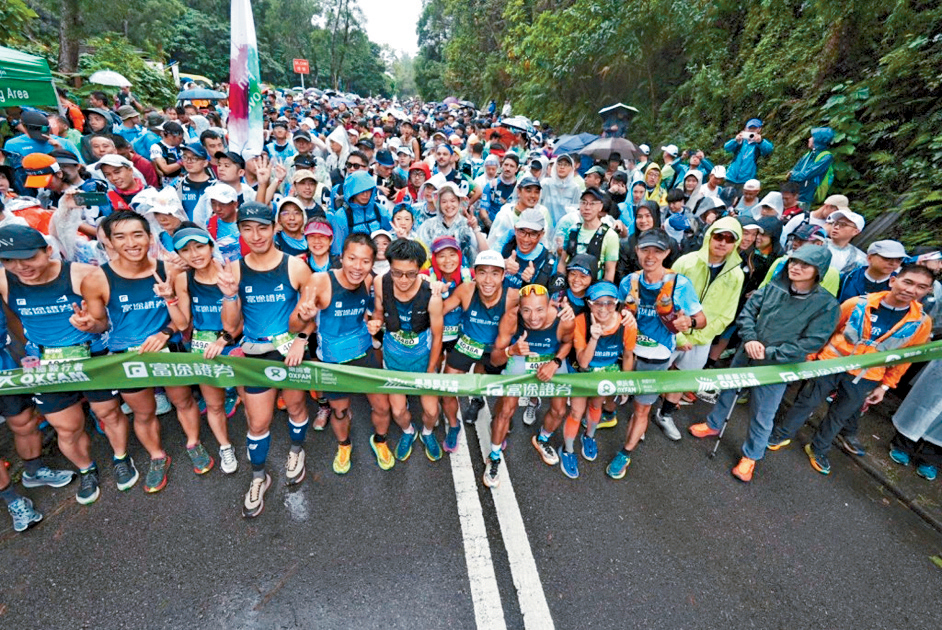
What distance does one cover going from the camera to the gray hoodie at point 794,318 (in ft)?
12.9

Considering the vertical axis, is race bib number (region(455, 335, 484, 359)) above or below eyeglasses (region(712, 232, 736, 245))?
below

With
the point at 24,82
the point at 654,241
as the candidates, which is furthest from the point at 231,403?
the point at 24,82

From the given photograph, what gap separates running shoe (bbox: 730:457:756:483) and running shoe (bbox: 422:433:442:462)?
307 cm

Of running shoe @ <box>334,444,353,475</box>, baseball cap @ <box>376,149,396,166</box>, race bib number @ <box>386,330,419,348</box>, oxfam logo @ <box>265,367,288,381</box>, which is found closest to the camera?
oxfam logo @ <box>265,367,288,381</box>

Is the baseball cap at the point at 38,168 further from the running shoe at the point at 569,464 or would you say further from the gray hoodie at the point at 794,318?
the gray hoodie at the point at 794,318

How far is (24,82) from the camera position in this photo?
657 cm

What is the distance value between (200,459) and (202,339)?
120 cm

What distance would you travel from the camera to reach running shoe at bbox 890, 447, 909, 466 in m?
4.70

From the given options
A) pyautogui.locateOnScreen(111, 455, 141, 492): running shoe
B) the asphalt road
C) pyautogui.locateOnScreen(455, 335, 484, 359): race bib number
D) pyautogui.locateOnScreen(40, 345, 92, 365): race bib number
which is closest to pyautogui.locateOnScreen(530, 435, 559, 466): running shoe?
the asphalt road

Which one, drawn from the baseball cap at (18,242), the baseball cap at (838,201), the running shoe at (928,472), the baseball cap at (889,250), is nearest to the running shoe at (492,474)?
the baseball cap at (18,242)

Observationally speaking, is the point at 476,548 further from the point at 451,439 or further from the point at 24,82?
the point at 24,82

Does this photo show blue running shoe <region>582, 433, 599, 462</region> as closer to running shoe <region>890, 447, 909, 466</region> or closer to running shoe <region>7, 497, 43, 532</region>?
running shoe <region>890, 447, 909, 466</region>

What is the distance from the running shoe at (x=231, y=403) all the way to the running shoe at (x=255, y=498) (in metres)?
1.28

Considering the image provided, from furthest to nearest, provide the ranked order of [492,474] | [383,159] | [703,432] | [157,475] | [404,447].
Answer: [383,159]
[703,432]
[404,447]
[492,474]
[157,475]
